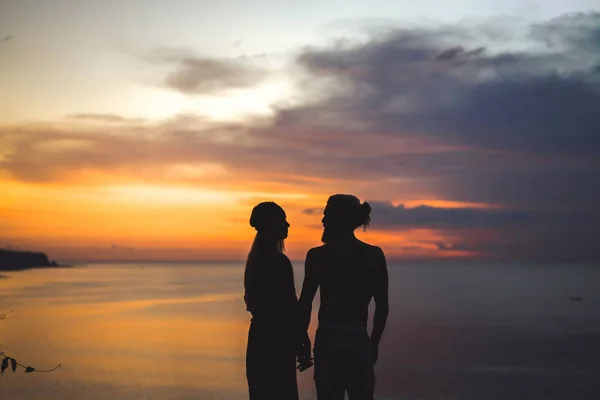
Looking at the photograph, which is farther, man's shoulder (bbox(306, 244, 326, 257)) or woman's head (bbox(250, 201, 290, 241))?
woman's head (bbox(250, 201, 290, 241))

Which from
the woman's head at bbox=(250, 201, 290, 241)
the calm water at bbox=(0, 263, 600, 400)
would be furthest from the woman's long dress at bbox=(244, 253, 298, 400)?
the calm water at bbox=(0, 263, 600, 400)

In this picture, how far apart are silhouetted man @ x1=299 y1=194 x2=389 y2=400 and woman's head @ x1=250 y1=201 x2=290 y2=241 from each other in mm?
896

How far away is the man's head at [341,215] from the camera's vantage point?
15.6 ft

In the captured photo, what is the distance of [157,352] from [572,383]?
1834 cm

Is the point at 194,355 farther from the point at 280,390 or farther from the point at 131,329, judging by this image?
the point at 280,390

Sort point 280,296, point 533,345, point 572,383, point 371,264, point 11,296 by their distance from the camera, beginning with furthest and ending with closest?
point 11,296, point 533,345, point 572,383, point 280,296, point 371,264

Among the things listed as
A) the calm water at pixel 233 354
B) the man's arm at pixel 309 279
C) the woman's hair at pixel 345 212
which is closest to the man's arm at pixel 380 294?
the woman's hair at pixel 345 212

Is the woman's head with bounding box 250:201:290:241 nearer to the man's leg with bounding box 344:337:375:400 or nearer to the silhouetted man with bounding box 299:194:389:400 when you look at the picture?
the silhouetted man with bounding box 299:194:389:400

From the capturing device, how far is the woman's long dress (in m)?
5.60

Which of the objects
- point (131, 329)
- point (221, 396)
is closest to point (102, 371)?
point (221, 396)

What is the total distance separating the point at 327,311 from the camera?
470 cm

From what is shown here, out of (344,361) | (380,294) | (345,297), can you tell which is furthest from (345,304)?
(344,361)

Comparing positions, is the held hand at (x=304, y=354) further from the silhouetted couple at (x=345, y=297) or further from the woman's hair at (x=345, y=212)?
the woman's hair at (x=345, y=212)

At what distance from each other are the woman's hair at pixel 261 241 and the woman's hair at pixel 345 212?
91 cm
